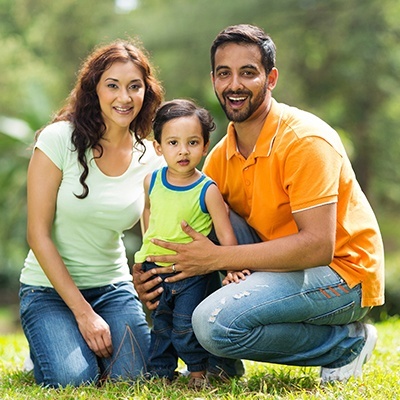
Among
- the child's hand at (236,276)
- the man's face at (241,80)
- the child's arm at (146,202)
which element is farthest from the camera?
the child's arm at (146,202)

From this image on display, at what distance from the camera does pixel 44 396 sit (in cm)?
356

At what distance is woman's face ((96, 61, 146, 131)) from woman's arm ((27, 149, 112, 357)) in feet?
1.39

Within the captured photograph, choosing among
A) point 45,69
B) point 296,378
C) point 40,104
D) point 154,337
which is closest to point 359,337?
point 296,378

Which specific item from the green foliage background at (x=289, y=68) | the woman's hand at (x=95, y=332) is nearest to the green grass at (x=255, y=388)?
the woman's hand at (x=95, y=332)

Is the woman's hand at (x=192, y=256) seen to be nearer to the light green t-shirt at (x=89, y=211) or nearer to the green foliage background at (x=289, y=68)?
the light green t-shirt at (x=89, y=211)

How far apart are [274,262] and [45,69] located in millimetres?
20223

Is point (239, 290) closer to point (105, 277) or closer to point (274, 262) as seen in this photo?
point (274, 262)

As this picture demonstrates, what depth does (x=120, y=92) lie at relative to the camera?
410 centimetres

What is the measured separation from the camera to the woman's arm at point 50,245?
3.96 m

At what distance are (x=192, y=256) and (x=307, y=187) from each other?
647 millimetres

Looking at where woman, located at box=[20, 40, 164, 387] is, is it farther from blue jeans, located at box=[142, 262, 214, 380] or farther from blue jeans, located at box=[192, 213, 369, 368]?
blue jeans, located at box=[192, 213, 369, 368]

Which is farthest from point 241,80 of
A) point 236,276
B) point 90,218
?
point 90,218

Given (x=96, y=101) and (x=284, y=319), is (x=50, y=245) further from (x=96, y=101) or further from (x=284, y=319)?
(x=284, y=319)

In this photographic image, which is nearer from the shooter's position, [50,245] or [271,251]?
[271,251]
